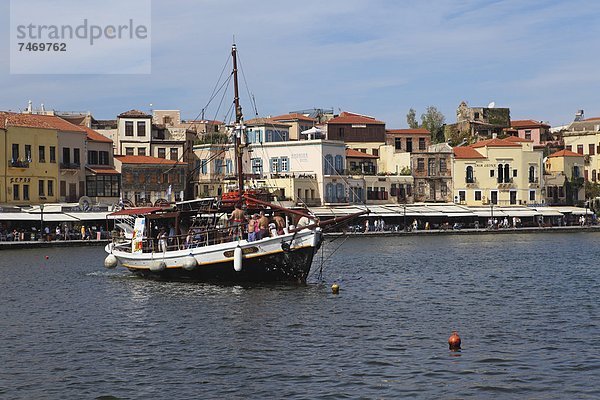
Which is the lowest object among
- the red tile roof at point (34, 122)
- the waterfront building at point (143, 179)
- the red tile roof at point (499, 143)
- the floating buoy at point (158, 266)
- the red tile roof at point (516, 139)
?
the floating buoy at point (158, 266)

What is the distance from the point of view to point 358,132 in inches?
4700

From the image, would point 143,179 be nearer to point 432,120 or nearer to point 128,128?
point 128,128

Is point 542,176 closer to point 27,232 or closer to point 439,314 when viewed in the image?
point 27,232

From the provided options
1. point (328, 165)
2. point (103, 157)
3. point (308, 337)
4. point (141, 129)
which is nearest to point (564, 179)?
point (328, 165)

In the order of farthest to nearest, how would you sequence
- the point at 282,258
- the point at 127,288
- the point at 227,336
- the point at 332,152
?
1. the point at 332,152
2. the point at 127,288
3. the point at 282,258
4. the point at 227,336

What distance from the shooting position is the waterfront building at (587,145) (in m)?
125

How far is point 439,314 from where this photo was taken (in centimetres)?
3525

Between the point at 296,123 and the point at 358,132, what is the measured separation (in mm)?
8392

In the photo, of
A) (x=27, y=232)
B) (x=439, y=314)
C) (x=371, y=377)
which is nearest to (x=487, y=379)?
(x=371, y=377)

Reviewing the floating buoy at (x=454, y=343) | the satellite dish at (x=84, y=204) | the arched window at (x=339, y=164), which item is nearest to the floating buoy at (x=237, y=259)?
the floating buoy at (x=454, y=343)

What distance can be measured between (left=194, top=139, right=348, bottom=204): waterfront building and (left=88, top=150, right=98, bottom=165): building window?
481 inches

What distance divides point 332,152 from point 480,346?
8042 cm

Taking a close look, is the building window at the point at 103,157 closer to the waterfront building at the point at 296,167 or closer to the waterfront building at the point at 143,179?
the waterfront building at the point at 143,179

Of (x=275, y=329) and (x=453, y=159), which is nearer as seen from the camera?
(x=275, y=329)
